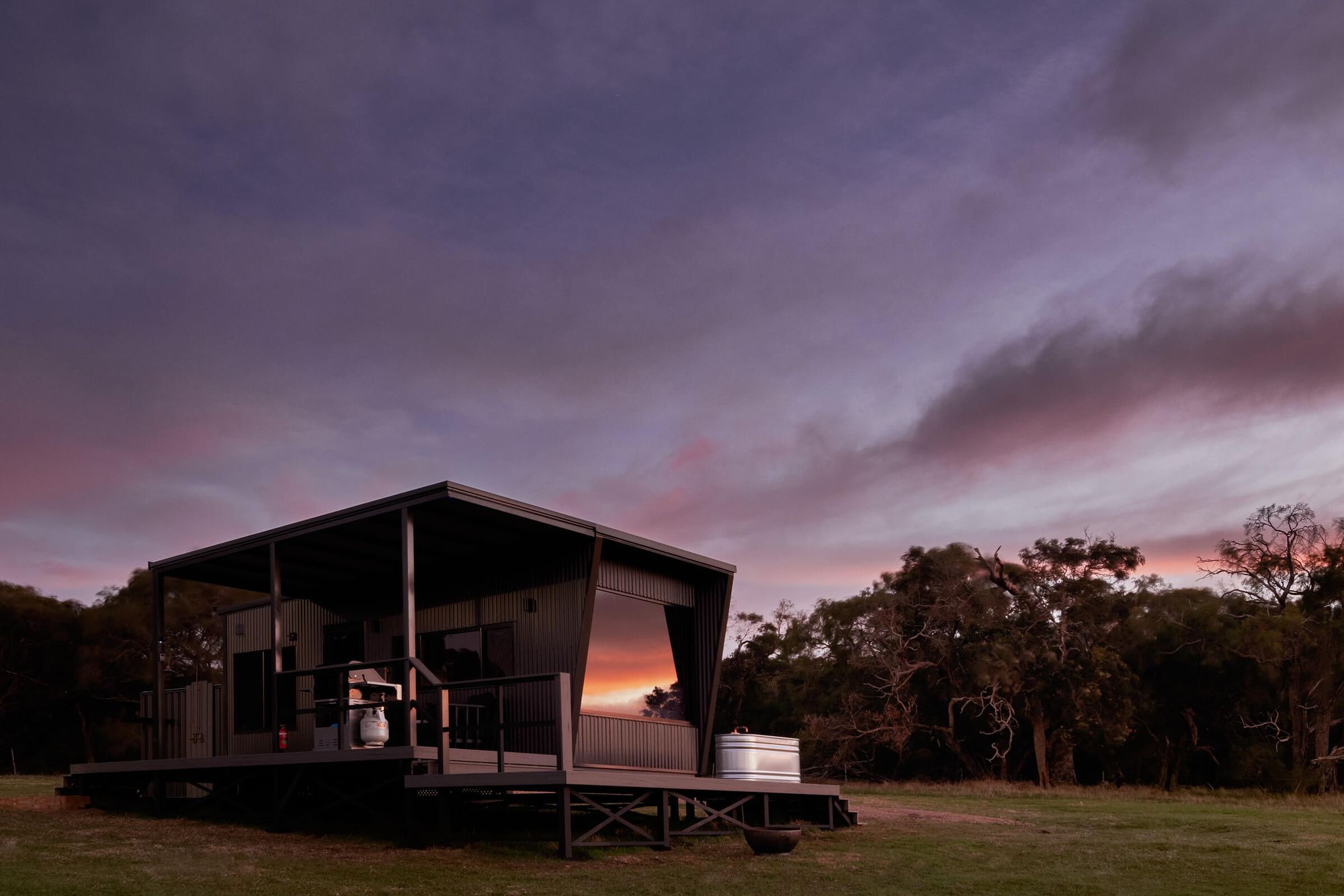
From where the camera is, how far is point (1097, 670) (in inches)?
1264

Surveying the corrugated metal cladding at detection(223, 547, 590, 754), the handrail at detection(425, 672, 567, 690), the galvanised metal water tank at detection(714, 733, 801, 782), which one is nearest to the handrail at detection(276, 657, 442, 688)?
the handrail at detection(425, 672, 567, 690)

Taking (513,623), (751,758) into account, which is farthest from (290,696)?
(751,758)

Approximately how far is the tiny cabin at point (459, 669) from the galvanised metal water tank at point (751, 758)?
0.86ft

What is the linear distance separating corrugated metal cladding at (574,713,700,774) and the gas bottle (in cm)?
307

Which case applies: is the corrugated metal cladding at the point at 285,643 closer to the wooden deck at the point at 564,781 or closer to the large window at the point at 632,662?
the large window at the point at 632,662

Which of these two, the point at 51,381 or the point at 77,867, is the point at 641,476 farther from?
the point at 77,867

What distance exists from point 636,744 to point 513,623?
2.71 metres

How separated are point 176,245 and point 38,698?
26.1 meters

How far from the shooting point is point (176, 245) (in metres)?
20.4

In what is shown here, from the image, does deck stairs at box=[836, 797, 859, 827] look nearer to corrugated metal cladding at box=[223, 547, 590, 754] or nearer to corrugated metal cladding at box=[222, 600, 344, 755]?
corrugated metal cladding at box=[223, 547, 590, 754]

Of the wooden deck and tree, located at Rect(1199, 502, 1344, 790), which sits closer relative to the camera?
the wooden deck

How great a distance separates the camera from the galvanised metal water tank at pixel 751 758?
15688 millimetres

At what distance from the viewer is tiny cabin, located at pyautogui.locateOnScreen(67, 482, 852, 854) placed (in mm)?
13719

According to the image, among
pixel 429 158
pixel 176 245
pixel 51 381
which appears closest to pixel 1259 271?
pixel 429 158
